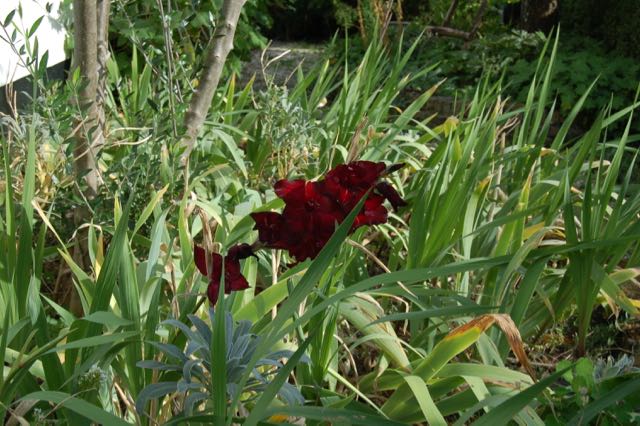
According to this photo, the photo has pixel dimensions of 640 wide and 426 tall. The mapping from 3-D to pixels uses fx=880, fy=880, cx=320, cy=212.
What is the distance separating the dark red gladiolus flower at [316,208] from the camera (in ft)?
4.26

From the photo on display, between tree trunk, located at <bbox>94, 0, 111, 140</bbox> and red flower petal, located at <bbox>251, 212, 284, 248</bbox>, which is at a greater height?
tree trunk, located at <bbox>94, 0, 111, 140</bbox>

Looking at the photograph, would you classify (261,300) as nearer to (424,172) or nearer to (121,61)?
(424,172)

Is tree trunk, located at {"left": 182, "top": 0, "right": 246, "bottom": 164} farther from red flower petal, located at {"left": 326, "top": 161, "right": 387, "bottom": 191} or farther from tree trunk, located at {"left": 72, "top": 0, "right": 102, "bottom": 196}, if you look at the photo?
red flower petal, located at {"left": 326, "top": 161, "right": 387, "bottom": 191}

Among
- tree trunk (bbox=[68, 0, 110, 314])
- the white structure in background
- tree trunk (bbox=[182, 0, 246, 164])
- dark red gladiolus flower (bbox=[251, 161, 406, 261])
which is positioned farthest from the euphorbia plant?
the white structure in background

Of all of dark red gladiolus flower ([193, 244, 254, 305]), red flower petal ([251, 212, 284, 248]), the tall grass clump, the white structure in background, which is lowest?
the tall grass clump

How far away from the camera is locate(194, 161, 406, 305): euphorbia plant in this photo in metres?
1.30

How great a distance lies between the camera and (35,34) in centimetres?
→ 334

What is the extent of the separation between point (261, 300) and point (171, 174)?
0.61 metres

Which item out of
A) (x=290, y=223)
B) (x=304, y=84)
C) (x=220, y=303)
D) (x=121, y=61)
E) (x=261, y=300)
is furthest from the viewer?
(x=121, y=61)

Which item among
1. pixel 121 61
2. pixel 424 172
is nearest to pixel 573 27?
pixel 121 61

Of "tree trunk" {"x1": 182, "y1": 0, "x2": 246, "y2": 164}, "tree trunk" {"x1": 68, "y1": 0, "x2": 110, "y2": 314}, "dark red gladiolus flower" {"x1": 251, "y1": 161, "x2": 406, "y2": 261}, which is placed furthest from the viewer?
"tree trunk" {"x1": 182, "y1": 0, "x2": 246, "y2": 164}

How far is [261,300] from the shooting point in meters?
1.67

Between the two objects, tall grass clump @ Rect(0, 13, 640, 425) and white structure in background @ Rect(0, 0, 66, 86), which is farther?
white structure in background @ Rect(0, 0, 66, 86)

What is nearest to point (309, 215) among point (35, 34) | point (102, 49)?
point (102, 49)
